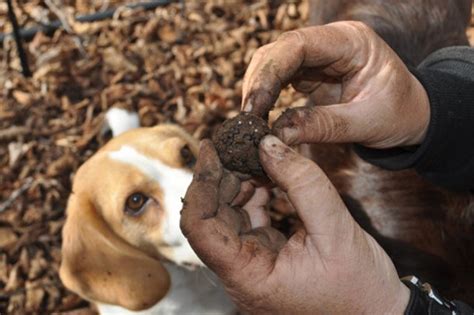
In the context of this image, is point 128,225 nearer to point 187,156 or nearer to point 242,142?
point 187,156

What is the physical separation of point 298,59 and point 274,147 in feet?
0.90

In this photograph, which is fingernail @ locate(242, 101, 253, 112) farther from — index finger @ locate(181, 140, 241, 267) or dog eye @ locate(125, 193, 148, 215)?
dog eye @ locate(125, 193, 148, 215)

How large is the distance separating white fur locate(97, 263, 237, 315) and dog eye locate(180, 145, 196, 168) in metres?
0.39

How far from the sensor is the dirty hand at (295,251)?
1.20 m

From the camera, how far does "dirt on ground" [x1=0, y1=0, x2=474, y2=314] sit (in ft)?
9.47

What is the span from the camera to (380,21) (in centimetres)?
236

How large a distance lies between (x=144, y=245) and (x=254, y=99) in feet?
3.86

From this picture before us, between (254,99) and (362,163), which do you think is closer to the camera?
(254,99)

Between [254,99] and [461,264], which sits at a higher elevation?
[254,99]

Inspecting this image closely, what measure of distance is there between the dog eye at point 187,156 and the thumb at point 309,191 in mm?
1201

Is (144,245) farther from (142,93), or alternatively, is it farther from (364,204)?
(142,93)

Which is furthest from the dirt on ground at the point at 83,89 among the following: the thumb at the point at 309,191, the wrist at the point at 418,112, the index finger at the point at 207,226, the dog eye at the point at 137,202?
the thumb at the point at 309,191

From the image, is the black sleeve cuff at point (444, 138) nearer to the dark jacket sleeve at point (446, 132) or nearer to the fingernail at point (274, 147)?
the dark jacket sleeve at point (446, 132)

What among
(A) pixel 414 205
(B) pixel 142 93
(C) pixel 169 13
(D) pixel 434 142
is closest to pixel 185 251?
(A) pixel 414 205
